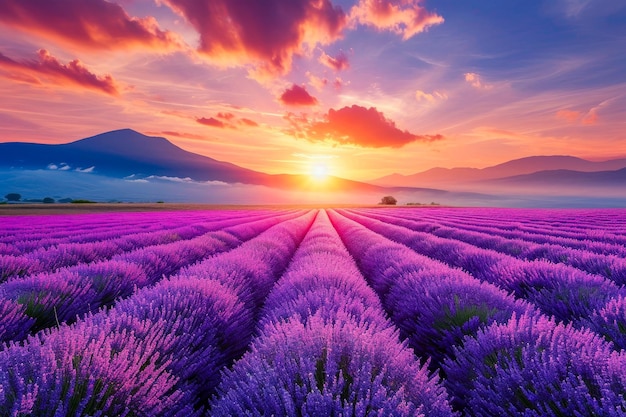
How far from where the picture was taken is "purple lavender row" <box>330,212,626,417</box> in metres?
1.40

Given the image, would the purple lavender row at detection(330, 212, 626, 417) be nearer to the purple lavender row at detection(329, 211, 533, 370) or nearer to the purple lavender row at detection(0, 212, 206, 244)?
the purple lavender row at detection(329, 211, 533, 370)

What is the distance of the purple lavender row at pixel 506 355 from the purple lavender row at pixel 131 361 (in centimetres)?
132

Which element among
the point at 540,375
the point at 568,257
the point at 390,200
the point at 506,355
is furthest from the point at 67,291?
the point at 390,200

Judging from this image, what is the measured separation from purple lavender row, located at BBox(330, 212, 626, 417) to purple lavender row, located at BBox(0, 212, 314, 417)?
1319 mm

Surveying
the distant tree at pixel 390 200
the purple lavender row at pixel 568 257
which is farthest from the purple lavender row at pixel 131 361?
the distant tree at pixel 390 200

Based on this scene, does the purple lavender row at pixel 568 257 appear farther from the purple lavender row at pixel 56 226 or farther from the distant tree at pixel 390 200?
the distant tree at pixel 390 200

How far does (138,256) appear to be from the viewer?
5.75 metres

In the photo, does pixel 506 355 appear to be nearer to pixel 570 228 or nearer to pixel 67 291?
pixel 67 291

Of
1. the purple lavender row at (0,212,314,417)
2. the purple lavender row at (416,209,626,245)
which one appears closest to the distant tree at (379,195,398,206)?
the purple lavender row at (416,209,626,245)

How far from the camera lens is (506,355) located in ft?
6.10

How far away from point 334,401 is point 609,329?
2.34m

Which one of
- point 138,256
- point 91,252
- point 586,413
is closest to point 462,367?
point 586,413

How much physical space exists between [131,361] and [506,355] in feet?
5.95

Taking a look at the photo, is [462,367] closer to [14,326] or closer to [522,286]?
[522,286]
